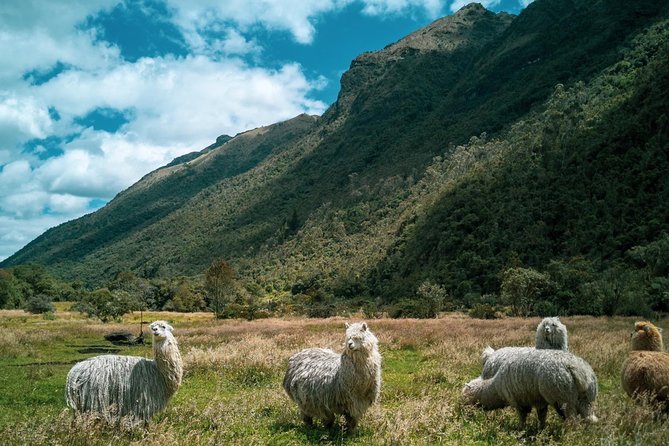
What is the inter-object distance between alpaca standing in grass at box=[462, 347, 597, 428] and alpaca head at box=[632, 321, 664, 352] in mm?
2654

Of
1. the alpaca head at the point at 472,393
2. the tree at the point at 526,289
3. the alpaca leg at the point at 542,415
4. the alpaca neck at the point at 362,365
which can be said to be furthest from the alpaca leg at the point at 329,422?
the tree at the point at 526,289

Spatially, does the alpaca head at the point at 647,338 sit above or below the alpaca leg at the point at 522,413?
above

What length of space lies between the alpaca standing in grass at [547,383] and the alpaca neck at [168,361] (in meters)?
6.05

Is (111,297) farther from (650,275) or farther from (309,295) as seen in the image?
(650,275)

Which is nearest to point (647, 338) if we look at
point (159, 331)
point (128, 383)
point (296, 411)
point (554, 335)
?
point (554, 335)

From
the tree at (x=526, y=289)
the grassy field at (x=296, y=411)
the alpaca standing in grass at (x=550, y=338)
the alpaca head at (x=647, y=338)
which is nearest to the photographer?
the grassy field at (x=296, y=411)

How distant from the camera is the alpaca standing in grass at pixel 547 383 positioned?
7.70 metres

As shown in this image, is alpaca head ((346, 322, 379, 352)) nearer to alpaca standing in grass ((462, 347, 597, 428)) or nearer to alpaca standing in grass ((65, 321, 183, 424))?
alpaca standing in grass ((462, 347, 597, 428))

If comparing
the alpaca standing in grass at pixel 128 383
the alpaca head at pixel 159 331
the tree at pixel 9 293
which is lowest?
the alpaca standing in grass at pixel 128 383

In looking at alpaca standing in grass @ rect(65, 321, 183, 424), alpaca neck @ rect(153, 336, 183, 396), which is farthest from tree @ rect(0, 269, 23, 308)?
alpaca neck @ rect(153, 336, 183, 396)

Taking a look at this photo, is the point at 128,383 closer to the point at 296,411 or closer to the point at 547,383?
the point at 296,411

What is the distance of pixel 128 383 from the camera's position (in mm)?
8320

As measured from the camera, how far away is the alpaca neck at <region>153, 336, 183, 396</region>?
844 centimetres

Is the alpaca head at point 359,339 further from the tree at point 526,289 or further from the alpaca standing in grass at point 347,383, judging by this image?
the tree at point 526,289
